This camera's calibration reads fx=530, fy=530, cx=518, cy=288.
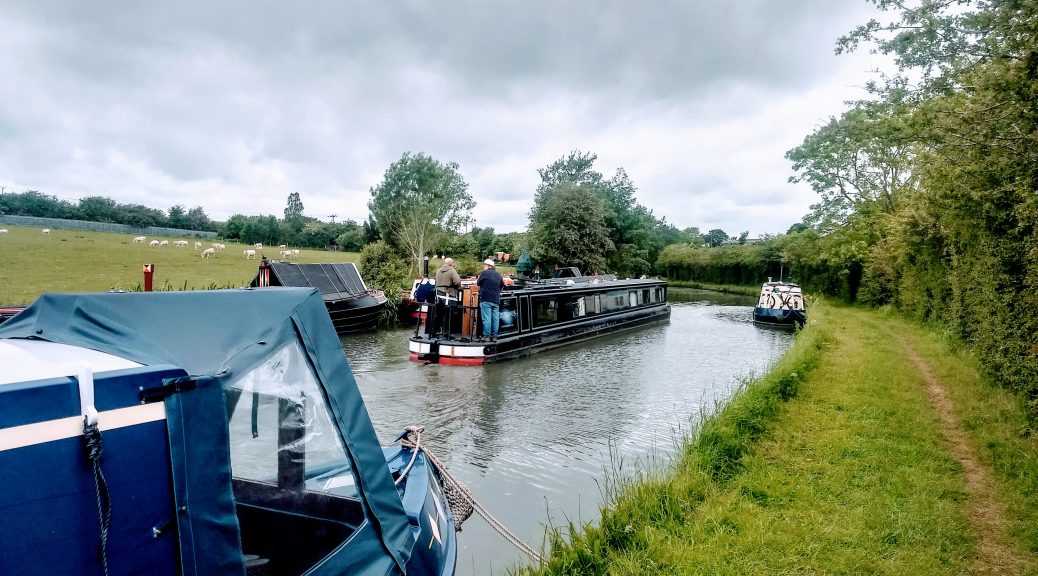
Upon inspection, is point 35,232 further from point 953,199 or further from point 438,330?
point 953,199

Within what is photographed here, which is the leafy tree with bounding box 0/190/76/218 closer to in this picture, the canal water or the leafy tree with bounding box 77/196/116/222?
the leafy tree with bounding box 77/196/116/222

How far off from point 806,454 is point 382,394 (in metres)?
6.08

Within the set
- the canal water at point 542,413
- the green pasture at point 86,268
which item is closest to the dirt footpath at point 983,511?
the canal water at point 542,413

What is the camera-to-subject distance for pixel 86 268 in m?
19.0

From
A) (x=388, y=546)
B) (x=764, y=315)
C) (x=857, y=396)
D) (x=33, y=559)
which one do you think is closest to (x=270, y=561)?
(x=388, y=546)

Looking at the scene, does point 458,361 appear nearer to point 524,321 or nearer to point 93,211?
point 524,321

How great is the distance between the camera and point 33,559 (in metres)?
1.44

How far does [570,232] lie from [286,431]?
86.3 feet

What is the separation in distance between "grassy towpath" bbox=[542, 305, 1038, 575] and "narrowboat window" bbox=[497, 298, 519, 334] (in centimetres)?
634

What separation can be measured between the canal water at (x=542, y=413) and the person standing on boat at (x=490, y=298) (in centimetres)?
85

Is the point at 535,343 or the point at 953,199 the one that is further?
the point at 535,343

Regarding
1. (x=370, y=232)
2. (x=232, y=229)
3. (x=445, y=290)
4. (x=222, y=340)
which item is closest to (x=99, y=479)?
(x=222, y=340)

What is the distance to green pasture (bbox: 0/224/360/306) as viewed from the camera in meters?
15.1

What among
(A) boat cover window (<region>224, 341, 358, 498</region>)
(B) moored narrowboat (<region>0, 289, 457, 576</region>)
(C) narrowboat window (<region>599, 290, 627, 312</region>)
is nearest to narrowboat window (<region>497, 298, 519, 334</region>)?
(C) narrowboat window (<region>599, 290, 627, 312</region>)
